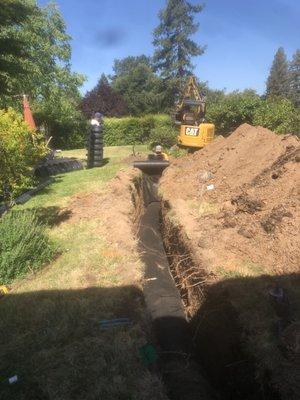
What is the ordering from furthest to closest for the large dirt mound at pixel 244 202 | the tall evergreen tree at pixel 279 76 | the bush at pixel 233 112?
1. the tall evergreen tree at pixel 279 76
2. the bush at pixel 233 112
3. the large dirt mound at pixel 244 202

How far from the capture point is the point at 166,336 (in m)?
6.85

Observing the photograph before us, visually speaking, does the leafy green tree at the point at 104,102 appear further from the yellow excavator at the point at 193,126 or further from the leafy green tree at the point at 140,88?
the yellow excavator at the point at 193,126

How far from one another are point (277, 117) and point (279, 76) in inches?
2504

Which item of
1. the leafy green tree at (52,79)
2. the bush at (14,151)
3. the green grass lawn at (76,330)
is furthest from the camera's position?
Answer: the leafy green tree at (52,79)

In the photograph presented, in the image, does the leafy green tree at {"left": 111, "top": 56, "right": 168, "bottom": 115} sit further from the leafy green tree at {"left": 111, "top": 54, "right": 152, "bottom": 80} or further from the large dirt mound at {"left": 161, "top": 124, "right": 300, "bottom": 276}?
the large dirt mound at {"left": 161, "top": 124, "right": 300, "bottom": 276}

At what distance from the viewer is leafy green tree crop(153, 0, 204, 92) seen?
45.5 metres

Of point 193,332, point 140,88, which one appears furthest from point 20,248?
point 140,88

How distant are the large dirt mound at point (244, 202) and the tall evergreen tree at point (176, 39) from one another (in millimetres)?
33656

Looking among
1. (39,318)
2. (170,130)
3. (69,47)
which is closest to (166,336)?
Answer: (39,318)

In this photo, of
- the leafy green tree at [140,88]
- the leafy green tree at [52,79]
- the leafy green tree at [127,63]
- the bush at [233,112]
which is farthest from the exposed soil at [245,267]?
the leafy green tree at [127,63]

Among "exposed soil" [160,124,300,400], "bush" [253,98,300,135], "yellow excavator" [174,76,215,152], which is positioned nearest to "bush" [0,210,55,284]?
"exposed soil" [160,124,300,400]

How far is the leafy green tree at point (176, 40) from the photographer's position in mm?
45531

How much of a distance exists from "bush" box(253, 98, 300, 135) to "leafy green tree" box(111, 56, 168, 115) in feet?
87.0

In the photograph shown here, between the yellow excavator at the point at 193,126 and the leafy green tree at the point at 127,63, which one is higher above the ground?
the leafy green tree at the point at 127,63
